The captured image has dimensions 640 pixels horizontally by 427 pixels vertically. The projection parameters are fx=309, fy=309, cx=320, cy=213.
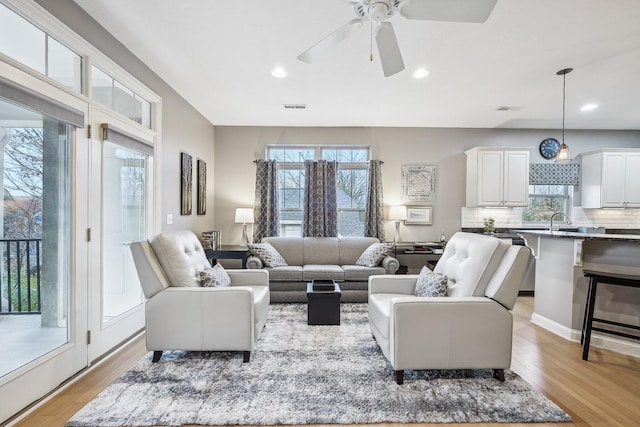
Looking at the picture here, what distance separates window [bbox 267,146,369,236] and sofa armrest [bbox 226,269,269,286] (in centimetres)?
232

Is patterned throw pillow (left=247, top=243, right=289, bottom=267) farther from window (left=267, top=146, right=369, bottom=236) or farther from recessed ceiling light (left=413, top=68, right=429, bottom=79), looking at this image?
recessed ceiling light (left=413, top=68, right=429, bottom=79)

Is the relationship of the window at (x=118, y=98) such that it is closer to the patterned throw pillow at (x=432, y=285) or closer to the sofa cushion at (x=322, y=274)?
the sofa cushion at (x=322, y=274)

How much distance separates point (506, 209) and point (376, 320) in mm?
4087

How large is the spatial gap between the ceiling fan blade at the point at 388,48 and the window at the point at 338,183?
316 centimetres

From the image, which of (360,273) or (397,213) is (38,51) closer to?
(360,273)

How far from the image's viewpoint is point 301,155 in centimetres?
553

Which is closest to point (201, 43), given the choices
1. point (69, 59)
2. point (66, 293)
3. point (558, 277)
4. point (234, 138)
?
point (69, 59)

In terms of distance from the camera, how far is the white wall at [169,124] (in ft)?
7.57

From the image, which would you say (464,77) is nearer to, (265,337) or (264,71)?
(264,71)

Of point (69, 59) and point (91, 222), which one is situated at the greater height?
point (69, 59)

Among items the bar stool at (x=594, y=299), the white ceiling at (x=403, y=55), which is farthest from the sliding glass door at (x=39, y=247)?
the bar stool at (x=594, y=299)

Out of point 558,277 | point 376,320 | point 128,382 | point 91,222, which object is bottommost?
point 128,382

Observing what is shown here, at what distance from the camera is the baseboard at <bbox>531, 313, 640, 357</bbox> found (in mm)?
2719

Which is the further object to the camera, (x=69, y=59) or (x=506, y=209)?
(x=506, y=209)
